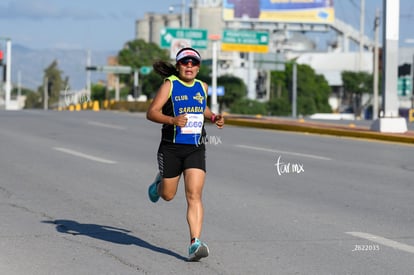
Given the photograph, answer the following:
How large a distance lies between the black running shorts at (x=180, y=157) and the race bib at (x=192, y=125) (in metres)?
0.14

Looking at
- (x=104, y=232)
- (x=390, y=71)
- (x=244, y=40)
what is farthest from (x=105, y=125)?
(x=244, y=40)

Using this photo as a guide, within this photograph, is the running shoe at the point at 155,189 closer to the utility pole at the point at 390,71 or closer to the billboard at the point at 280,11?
the utility pole at the point at 390,71

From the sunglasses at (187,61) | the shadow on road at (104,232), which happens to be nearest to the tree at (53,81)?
the shadow on road at (104,232)

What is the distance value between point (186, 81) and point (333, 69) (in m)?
143

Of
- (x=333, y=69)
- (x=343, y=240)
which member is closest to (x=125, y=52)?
(x=333, y=69)

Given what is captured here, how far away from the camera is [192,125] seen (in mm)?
8328

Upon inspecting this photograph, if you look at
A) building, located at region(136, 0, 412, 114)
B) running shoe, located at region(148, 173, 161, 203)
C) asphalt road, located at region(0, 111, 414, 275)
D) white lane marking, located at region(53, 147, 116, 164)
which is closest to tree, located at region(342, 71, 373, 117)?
building, located at region(136, 0, 412, 114)

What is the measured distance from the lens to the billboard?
91.2 metres

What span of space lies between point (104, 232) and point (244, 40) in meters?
63.8

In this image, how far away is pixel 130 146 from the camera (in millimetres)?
23469

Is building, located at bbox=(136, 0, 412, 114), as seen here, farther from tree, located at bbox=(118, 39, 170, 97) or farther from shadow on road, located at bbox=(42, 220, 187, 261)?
shadow on road, located at bbox=(42, 220, 187, 261)

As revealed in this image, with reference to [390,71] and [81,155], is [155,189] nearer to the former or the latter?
[81,155]

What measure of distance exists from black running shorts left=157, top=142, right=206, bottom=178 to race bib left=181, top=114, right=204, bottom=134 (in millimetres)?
140

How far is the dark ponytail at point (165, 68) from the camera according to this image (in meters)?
8.62
